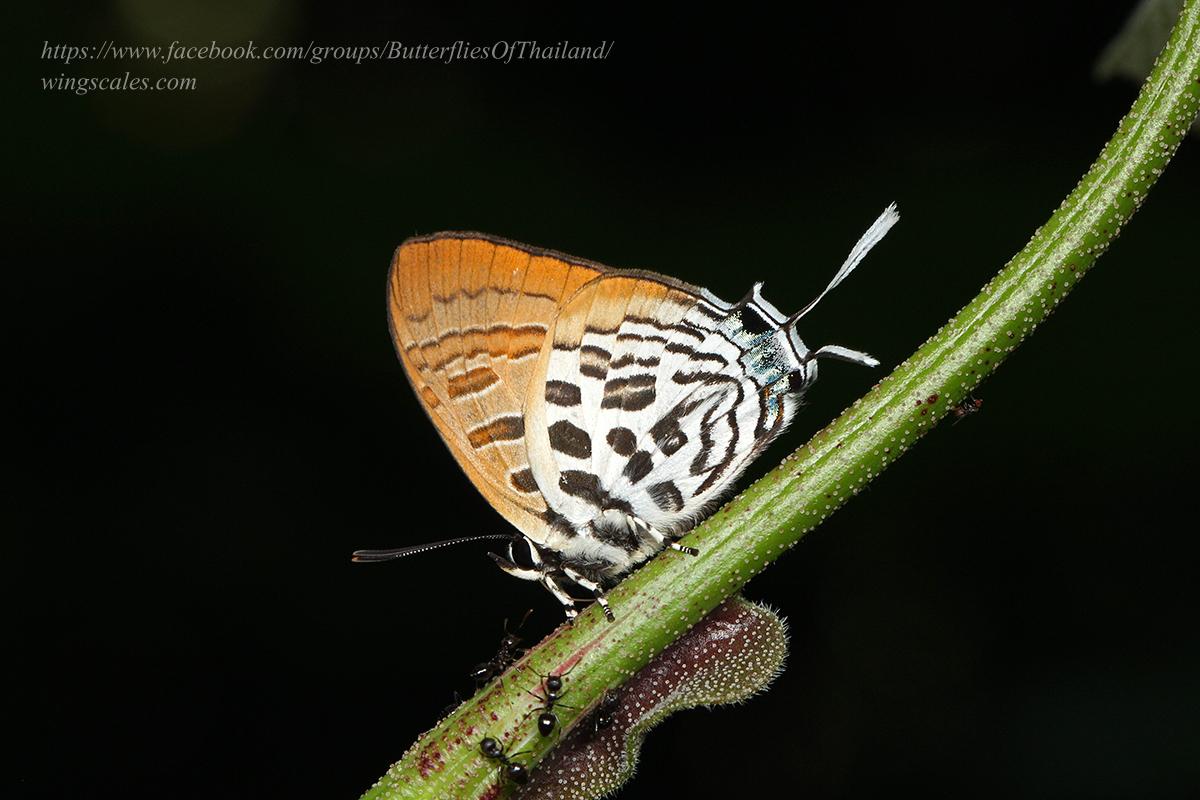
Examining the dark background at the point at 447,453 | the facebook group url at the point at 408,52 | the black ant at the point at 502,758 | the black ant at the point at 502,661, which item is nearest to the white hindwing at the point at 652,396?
the black ant at the point at 502,661

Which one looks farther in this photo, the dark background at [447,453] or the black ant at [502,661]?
the dark background at [447,453]

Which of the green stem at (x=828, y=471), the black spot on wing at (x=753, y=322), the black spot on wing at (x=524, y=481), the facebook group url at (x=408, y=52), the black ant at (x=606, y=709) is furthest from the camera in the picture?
the facebook group url at (x=408, y=52)

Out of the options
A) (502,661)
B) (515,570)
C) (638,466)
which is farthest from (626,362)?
(502,661)

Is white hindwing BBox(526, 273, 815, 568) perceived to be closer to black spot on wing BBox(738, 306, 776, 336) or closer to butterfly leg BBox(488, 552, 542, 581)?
black spot on wing BBox(738, 306, 776, 336)

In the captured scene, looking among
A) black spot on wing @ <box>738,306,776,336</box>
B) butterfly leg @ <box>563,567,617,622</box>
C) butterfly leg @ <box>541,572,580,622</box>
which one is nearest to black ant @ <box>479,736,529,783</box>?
butterfly leg @ <box>563,567,617,622</box>

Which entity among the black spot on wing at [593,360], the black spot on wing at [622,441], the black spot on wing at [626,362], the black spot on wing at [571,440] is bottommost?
the black spot on wing at [622,441]

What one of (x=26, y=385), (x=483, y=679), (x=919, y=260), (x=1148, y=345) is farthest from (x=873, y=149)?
(x=26, y=385)

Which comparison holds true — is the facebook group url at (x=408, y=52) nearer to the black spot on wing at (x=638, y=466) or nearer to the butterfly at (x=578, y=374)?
the butterfly at (x=578, y=374)

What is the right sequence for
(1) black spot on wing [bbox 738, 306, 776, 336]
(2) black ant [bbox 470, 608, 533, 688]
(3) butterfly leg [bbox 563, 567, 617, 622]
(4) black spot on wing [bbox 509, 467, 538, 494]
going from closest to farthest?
(3) butterfly leg [bbox 563, 567, 617, 622] < (2) black ant [bbox 470, 608, 533, 688] < (4) black spot on wing [bbox 509, 467, 538, 494] < (1) black spot on wing [bbox 738, 306, 776, 336]

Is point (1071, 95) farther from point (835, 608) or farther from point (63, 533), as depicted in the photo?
point (63, 533)
